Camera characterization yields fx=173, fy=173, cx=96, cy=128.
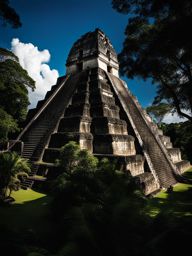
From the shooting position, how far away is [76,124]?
41.5 feet

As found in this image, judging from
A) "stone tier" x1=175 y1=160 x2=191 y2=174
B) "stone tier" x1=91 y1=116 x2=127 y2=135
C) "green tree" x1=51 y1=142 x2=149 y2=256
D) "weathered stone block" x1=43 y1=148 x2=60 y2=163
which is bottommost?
"green tree" x1=51 y1=142 x2=149 y2=256

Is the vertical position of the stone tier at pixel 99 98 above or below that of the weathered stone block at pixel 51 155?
above

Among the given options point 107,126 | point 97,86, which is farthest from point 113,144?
point 97,86

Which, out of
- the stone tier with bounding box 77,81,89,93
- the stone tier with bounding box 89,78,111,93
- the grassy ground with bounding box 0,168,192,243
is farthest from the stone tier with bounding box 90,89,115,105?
the grassy ground with bounding box 0,168,192,243

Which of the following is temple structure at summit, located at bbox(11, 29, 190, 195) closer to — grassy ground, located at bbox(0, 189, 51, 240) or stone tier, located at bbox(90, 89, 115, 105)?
stone tier, located at bbox(90, 89, 115, 105)

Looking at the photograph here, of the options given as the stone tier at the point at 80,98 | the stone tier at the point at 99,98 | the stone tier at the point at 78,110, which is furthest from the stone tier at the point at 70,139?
the stone tier at the point at 80,98

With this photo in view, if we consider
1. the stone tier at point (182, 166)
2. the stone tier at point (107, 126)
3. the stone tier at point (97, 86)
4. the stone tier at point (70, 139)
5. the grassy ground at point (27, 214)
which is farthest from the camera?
the stone tier at point (97, 86)

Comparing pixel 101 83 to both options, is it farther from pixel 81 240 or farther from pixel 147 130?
pixel 81 240

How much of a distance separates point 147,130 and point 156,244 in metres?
12.5

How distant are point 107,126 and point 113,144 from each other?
61.4 inches

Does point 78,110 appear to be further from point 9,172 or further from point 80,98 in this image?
point 9,172

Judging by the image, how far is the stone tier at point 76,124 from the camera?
12.5 metres

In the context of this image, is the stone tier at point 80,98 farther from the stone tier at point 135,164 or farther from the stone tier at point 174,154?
the stone tier at point 174,154

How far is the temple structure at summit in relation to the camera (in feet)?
37.2
